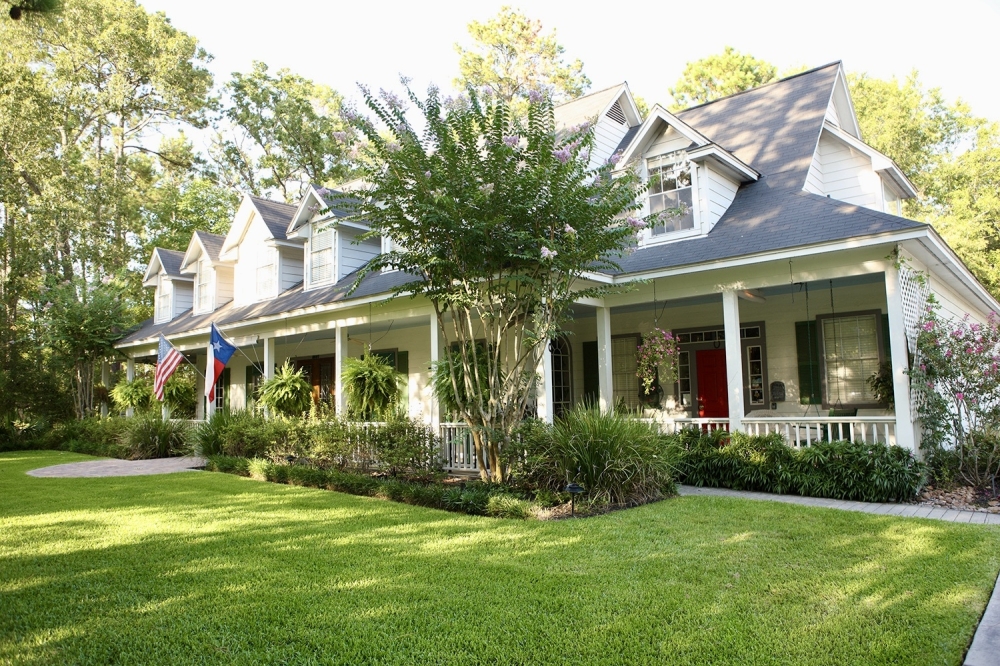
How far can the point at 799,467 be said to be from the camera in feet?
27.9

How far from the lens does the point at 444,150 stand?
795 cm

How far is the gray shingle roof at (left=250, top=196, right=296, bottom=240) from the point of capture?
54.6ft

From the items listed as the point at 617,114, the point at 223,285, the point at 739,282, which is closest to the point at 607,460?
the point at 739,282

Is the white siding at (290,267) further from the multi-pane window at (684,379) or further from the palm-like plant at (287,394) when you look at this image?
the multi-pane window at (684,379)

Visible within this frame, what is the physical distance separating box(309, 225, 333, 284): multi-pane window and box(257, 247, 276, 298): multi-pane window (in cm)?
162

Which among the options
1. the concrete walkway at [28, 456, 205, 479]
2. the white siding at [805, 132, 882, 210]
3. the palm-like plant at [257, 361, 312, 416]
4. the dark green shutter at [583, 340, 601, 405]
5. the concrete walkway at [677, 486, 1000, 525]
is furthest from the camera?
the dark green shutter at [583, 340, 601, 405]

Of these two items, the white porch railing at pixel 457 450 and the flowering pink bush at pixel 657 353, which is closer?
the flowering pink bush at pixel 657 353

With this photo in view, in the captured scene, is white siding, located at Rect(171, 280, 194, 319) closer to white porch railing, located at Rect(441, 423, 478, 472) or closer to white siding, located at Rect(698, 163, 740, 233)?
white porch railing, located at Rect(441, 423, 478, 472)

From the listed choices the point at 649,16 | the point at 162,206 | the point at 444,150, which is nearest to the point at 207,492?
the point at 444,150

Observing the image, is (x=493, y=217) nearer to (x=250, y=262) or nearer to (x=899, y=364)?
(x=899, y=364)

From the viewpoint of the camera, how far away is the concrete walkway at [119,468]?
1242 centimetres

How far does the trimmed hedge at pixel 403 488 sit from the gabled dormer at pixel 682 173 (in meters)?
5.38

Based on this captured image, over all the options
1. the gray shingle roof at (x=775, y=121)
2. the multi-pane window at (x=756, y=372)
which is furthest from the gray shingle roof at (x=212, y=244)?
the multi-pane window at (x=756, y=372)

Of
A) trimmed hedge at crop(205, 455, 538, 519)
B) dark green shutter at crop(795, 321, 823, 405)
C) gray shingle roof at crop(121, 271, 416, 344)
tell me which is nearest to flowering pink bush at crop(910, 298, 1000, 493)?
dark green shutter at crop(795, 321, 823, 405)
